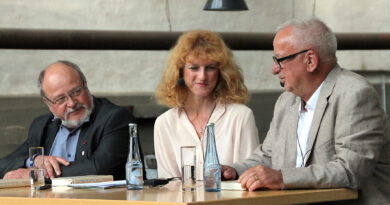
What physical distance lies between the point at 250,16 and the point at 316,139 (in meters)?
6.49

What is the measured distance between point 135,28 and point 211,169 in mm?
6091

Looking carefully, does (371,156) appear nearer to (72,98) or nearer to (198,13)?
(72,98)

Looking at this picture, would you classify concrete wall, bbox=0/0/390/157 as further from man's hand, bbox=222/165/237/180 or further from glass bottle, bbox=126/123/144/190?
glass bottle, bbox=126/123/144/190

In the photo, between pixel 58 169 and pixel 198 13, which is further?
pixel 198 13

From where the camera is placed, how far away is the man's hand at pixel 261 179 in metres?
3.89

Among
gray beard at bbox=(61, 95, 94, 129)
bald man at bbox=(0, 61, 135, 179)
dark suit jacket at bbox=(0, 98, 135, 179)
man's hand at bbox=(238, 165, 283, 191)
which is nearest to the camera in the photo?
man's hand at bbox=(238, 165, 283, 191)

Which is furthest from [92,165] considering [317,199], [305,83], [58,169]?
[317,199]

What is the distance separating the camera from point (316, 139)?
4.27 meters

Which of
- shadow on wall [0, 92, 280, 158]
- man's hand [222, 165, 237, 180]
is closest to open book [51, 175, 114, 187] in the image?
man's hand [222, 165, 237, 180]

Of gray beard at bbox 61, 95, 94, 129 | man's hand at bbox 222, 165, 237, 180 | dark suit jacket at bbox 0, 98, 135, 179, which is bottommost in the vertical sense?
man's hand at bbox 222, 165, 237, 180

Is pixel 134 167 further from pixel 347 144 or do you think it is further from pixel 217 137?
pixel 217 137

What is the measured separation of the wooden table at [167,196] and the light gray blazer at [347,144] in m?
0.07

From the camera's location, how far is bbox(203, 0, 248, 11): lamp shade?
916 cm

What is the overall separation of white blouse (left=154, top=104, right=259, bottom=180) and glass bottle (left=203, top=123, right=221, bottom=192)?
1524mm
